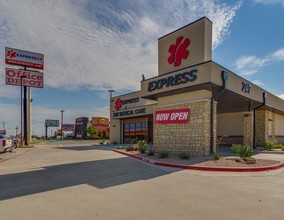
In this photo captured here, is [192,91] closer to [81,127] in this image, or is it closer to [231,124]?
[231,124]

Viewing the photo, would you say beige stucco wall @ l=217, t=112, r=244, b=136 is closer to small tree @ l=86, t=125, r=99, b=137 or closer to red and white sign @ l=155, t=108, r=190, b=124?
red and white sign @ l=155, t=108, r=190, b=124

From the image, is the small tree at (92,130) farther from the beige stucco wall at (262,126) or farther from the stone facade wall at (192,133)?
the stone facade wall at (192,133)

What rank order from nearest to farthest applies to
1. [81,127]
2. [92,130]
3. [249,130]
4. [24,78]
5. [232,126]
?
[249,130] < [232,126] < [24,78] < [92,130] < [81,127]

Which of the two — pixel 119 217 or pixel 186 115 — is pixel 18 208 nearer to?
pixel 119 217

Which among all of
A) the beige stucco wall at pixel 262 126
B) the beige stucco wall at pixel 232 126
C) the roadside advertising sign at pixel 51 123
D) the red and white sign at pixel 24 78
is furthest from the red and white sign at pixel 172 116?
the roadside advertising sign at pixel 51 123

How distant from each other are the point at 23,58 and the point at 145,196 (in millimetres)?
34009

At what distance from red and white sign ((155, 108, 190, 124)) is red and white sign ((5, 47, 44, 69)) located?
27.1 m

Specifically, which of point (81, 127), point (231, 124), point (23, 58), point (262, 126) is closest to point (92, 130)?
point (81, 127)

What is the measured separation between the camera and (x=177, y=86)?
41.8 feet

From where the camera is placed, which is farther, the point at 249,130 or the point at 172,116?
the point at 249,130

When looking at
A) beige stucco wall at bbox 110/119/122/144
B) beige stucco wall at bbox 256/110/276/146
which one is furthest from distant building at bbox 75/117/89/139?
beige stucco wall at bbox 256/110/276/146

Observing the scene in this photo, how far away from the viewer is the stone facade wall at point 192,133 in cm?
1172

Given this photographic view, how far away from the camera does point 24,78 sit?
3039 centimetres

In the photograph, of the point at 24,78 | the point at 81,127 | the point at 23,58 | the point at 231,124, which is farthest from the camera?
the point at 81,127
